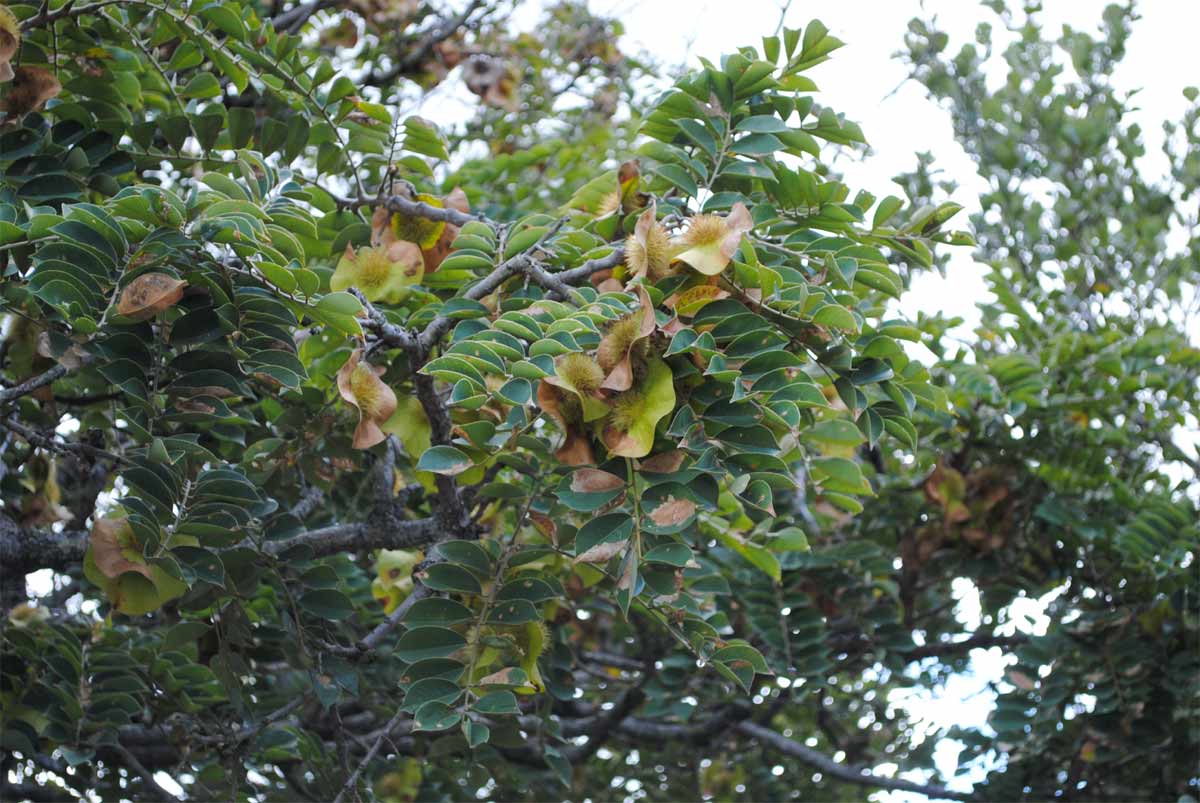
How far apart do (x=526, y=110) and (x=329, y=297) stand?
2.33 m

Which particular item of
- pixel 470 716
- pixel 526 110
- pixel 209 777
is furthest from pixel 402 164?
pixel 526 110

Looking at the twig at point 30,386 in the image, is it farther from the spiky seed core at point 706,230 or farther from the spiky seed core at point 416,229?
the spiky seed core at point 706,230

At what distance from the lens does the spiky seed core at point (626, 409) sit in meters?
1.26

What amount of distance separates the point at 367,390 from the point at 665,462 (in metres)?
0.40

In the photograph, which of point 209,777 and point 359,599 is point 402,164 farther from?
point 209,777

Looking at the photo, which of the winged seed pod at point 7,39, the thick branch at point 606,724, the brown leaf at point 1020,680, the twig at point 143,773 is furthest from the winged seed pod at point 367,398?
the brown leaf at point 1020,680

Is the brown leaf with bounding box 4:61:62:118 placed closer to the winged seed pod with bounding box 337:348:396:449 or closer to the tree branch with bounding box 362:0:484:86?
the winged seed pod with bounding box 337:348:396:449

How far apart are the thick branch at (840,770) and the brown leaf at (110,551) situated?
1698 mm

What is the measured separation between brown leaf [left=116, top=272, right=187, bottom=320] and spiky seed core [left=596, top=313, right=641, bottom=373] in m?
0.50

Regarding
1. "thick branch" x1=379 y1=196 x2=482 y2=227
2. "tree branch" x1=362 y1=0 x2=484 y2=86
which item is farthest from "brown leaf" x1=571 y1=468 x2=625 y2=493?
"tree branch" x1=362 y1=0 x2=484 y2=86

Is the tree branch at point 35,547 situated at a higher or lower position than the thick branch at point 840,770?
lower

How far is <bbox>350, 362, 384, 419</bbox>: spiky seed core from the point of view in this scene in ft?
4.71

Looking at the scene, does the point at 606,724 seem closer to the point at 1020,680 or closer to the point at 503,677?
the point at 1020,680

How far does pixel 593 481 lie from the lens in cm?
132
